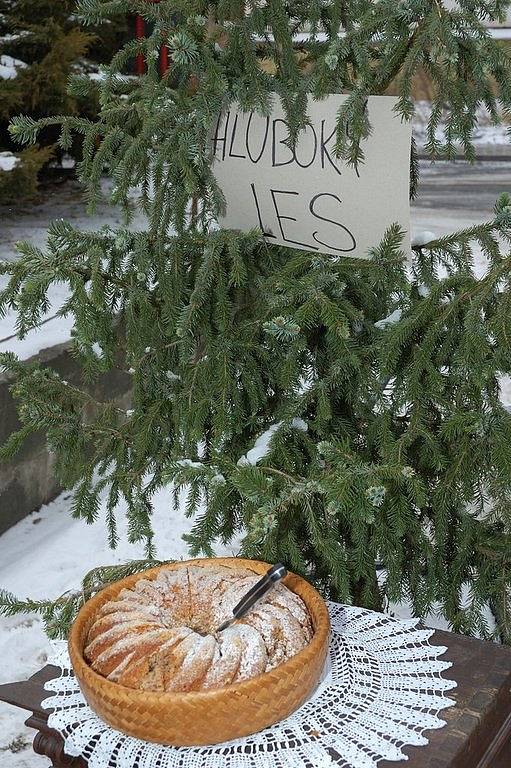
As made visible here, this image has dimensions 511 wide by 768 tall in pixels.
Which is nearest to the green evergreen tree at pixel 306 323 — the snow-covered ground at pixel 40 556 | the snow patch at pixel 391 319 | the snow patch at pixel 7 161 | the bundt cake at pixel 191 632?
the snow patch at pixel 391 319

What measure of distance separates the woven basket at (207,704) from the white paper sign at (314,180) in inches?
27.0

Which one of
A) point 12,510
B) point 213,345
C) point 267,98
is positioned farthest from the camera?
point 12,510

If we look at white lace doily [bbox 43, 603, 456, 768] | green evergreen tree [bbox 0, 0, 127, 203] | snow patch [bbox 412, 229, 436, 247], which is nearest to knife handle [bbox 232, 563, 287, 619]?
white lace doily [bbox 43, 603, 456, 768]

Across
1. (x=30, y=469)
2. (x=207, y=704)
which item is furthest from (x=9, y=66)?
(x=207, y=704)

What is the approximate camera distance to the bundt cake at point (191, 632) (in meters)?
1.03

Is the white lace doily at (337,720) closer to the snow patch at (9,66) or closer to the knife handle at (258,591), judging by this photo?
the knife handle at (258,591)

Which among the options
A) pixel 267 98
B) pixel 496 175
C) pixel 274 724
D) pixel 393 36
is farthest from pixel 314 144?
pixel 496 175

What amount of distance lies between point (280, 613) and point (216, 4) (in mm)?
1006

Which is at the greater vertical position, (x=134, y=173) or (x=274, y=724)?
(x=134, y=173)

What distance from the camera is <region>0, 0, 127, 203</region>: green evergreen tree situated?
3629 mm

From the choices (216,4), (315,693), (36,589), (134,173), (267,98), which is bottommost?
(36,589)

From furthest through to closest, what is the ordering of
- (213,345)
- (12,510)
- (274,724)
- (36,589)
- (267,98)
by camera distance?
1. (12,510)
2. (36,589)
3. (213,345)
4. (267,98)
5. (274,724)

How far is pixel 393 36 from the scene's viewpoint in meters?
1.31

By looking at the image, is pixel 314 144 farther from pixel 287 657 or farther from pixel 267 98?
pixel 287 657
